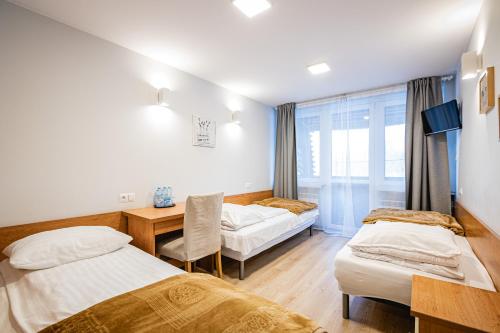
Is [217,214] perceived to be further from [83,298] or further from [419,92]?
[419,92]

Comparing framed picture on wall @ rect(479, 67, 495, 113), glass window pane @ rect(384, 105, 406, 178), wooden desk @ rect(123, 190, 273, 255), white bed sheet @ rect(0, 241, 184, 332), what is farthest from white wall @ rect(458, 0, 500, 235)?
wooden desk @ rect(123, 190, 273, 255)

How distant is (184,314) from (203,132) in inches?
102

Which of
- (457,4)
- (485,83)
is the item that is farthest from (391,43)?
(485,83)

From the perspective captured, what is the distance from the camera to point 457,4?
1.80 meters

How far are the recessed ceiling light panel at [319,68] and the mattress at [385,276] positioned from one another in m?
2.22

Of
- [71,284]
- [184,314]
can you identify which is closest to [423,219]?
[184,314]

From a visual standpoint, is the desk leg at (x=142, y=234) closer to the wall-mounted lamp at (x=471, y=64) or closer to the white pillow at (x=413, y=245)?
the white pillow at (x=413, y=245)

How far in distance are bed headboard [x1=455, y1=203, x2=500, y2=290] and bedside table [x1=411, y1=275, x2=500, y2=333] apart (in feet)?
0.90

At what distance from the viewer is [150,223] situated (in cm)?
211

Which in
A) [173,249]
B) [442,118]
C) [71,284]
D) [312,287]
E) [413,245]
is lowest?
[312,287]

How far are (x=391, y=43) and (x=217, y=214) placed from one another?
2.54 metres

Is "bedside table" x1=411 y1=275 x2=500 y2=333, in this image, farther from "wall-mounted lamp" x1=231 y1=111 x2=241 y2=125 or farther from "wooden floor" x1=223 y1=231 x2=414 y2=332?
"wall-mounted lamp" x1=231 y1=111 x2=241 y2=125

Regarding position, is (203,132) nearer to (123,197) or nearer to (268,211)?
(123,197)

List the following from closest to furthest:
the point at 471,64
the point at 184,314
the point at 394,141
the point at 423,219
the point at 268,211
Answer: the point at 184,314 → the point at 471,64 → the point at 423,219 → the point at 268,211 → the point at 394,141
